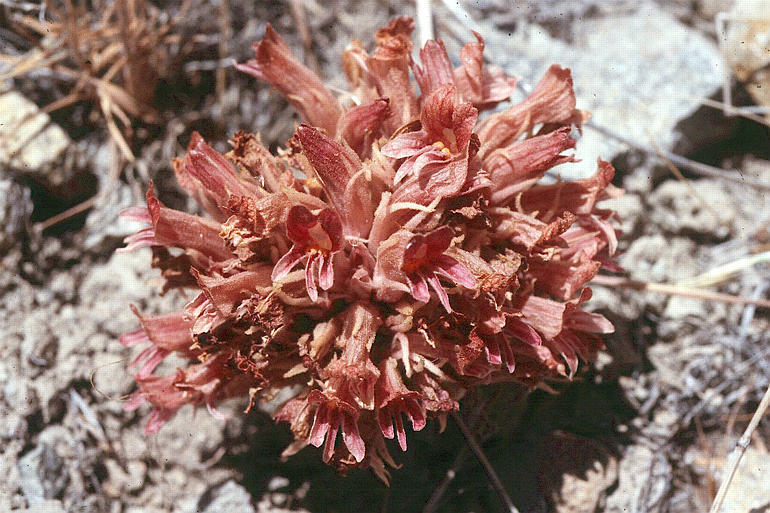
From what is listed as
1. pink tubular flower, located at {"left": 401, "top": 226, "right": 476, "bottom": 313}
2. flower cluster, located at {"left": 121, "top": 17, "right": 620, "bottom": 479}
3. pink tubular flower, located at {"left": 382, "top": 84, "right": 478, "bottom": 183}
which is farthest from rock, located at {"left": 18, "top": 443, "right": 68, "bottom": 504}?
pink tubular flower, located at {"left": 382, "top": 84, "right": 478, "bottom": 183}

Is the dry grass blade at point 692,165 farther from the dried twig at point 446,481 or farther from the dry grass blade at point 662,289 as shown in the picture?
the dried twig at point 446,481

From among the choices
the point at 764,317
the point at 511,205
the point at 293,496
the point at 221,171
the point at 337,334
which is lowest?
the point at 293,496

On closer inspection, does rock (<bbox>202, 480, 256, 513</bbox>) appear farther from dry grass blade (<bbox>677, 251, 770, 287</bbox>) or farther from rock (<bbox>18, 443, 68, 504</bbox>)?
dry grass blade (<bbox>677, 251, 770, 287</bbox>)

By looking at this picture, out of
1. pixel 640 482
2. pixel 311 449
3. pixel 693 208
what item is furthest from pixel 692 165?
pixel 311 449

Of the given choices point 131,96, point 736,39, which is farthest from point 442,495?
point 736,39

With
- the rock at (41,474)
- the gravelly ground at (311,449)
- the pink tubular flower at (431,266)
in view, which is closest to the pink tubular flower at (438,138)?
the pink tubular flower at (431,266)

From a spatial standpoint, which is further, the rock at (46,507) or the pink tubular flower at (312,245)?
the rock at (46,507)

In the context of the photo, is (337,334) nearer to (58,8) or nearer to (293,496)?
(293,496)
